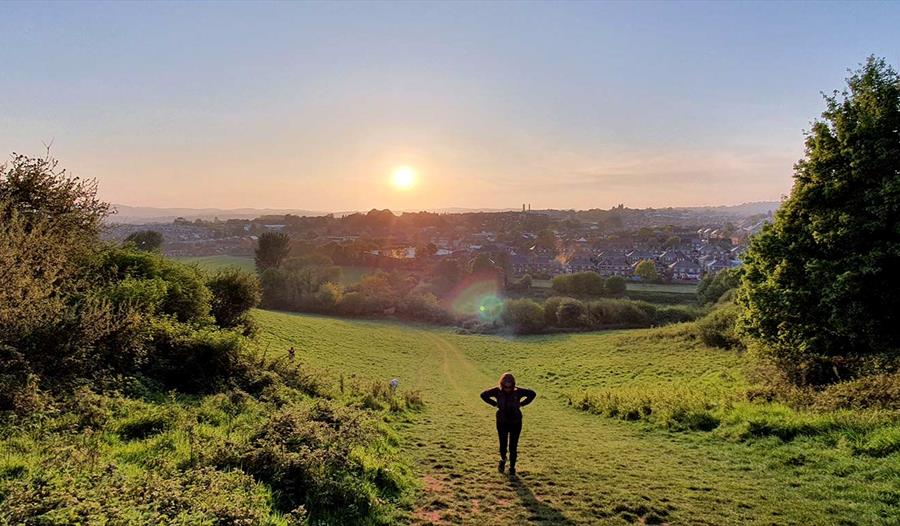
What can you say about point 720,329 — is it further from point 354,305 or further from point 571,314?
point 354,305

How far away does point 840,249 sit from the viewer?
16.1 m

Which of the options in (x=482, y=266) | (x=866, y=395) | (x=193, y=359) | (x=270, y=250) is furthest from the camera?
(x=482, y=266)

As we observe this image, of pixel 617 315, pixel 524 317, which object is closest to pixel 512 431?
pixel 524 317

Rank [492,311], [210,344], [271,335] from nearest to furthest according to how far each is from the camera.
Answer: [210,344]
[271,335]
[492,311]

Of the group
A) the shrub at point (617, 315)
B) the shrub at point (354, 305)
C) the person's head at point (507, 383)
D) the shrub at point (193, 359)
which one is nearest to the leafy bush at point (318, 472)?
the person's head at point (507, 383)

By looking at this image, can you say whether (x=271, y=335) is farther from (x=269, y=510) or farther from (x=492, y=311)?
(x=492, y=311)

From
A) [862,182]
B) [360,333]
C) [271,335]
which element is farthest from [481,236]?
[862,182]

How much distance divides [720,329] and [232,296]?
3071cm

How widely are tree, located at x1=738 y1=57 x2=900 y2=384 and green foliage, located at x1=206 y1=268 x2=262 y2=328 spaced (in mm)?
24162

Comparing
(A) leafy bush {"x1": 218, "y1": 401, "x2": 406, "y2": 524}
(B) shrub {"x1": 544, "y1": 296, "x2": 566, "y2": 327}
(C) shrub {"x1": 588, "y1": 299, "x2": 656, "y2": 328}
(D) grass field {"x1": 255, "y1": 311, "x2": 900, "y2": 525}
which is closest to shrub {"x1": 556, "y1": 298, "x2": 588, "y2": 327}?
(B) shrub {"x1": 544, "y1": 296, "x2": 566, "y2": 327}

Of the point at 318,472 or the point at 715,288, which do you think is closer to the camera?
the point at 318,472

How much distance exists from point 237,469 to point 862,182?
20.4 metres

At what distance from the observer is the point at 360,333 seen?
45281 mm

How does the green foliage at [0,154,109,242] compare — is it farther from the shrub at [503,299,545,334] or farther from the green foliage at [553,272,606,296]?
the green foliage at [553,272,606,296]
